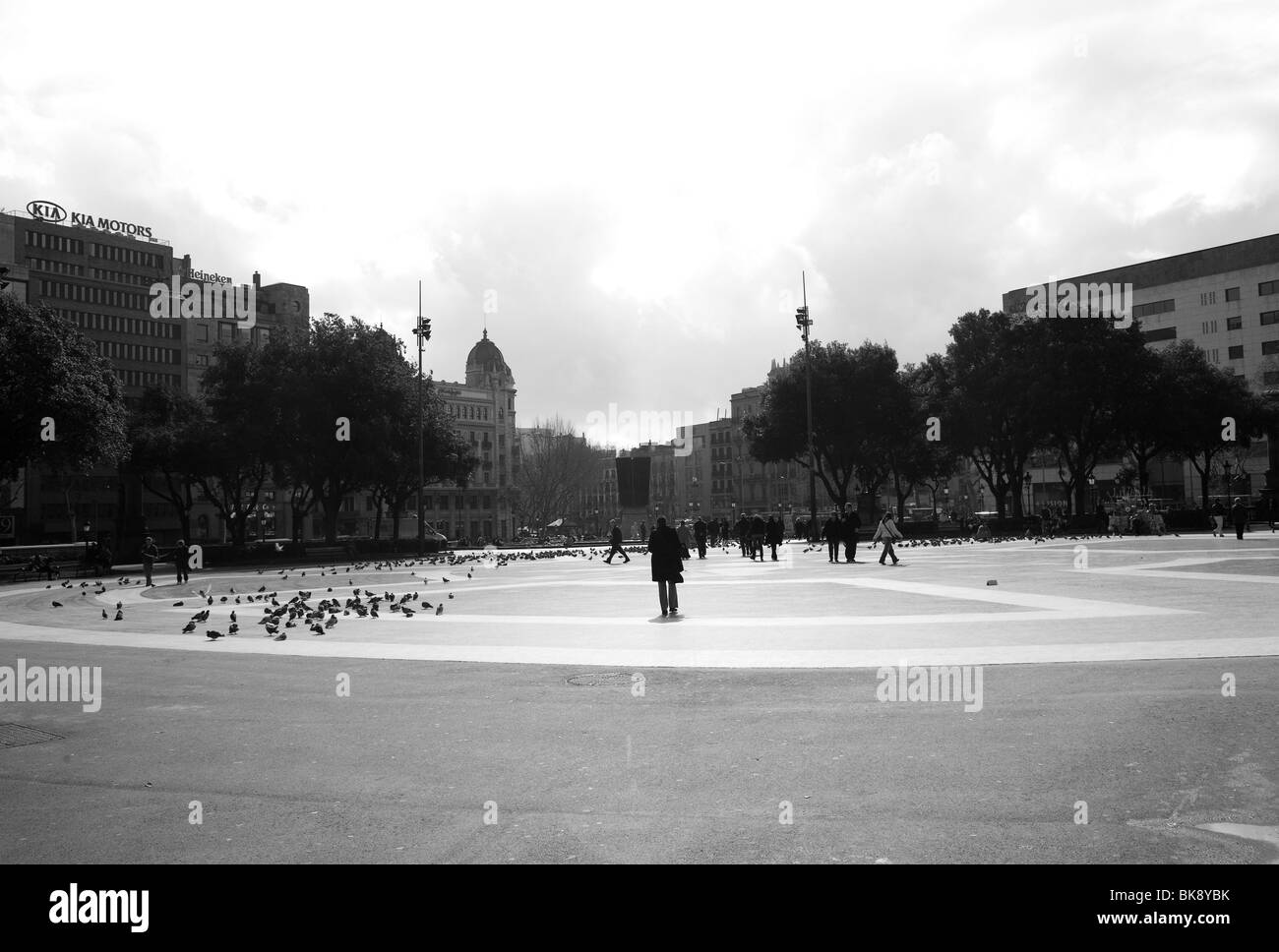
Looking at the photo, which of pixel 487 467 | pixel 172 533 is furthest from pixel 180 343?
pixel 487 467

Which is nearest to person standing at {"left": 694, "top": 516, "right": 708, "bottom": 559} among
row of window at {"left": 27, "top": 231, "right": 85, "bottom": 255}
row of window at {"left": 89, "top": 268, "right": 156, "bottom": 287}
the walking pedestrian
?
the walking pedestrian

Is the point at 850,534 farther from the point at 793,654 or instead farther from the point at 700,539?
the point at 793,654

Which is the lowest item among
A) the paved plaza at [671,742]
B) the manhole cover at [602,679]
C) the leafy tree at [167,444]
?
the manhole cover at [602,679]

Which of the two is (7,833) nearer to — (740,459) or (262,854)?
(262,854)

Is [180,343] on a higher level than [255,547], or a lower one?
higher

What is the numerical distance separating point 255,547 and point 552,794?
46.0 meters

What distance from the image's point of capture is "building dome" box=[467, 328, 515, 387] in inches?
5600

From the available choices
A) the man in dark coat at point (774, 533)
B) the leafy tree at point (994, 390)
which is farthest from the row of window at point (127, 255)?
the man in dark coat at point (774, 533)

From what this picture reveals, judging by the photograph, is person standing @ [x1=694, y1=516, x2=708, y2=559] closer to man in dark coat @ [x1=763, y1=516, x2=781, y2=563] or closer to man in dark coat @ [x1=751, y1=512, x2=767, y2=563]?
man in dark coat @ [x1=751, y1=512, x2=767, y2=563]

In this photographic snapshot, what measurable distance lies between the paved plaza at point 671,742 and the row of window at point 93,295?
8197 cm

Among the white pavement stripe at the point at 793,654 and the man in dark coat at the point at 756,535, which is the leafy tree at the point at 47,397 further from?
the white pavement stripe at the point at 793,654

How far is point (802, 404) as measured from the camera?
203ft

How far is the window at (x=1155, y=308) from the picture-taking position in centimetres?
8712
